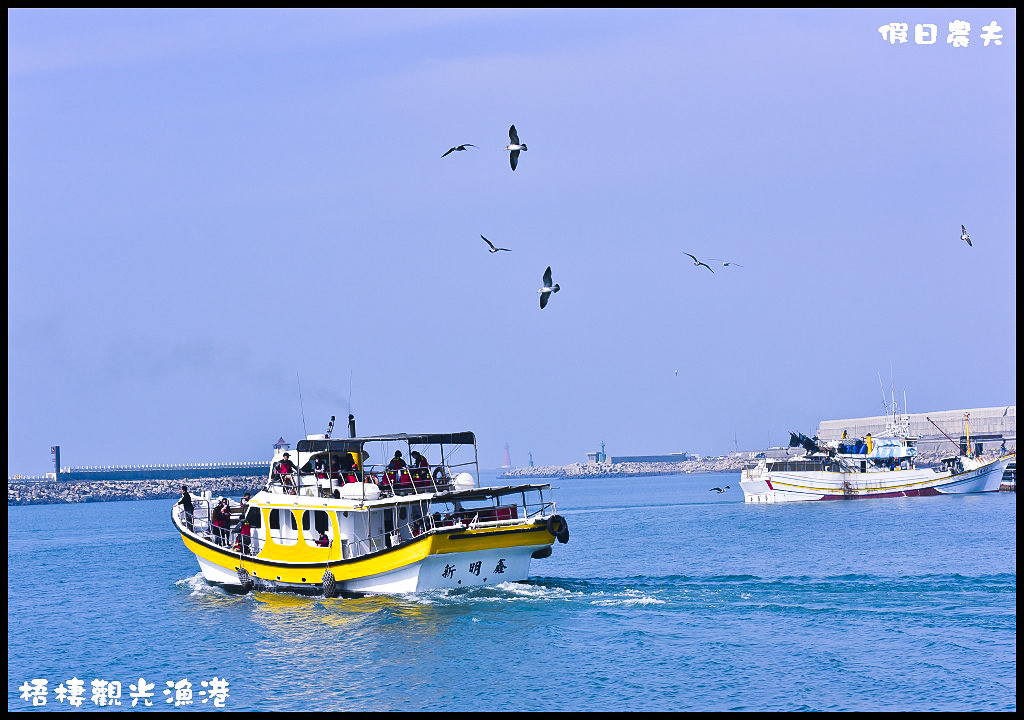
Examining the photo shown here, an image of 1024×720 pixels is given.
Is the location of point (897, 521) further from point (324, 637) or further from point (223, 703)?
point (223, 703)

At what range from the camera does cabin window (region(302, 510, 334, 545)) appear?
3903 cm

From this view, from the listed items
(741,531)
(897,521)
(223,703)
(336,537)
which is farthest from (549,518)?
(897,521)

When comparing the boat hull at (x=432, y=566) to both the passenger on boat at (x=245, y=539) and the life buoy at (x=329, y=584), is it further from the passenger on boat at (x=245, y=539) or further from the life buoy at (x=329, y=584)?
the passenger on boat at (x=245, y=539)

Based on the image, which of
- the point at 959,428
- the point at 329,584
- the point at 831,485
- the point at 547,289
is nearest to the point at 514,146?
the point at 547,289

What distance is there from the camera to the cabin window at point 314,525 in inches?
1537

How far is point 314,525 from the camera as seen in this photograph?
3922cm

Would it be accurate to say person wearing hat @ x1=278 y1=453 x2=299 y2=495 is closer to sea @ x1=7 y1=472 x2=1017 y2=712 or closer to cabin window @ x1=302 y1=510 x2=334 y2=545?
cabin window @ x1=302 y1=510 x2=334 y2=545

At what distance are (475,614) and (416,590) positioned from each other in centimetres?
243

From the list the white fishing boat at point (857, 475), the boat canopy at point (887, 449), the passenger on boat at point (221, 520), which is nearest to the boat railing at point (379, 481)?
the passenger on boat at point (221, 520)

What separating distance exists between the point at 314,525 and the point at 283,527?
5.35 ft

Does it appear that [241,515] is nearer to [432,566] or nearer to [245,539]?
[245,539]

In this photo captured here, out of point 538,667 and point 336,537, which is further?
point 336,537

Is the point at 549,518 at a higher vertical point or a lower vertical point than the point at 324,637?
higher

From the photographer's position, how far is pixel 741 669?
28312mm
